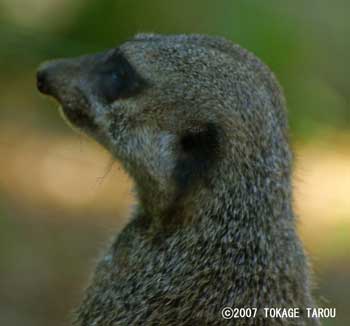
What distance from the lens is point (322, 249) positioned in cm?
789

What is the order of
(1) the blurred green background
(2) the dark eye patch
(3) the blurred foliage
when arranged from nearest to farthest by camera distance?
(2) the dark eye patch < (1) the blurred green background < (3) the blurred foliage

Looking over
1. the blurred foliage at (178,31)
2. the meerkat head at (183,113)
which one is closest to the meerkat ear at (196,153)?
the meerkat head at (183,113)

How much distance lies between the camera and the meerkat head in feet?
11.5

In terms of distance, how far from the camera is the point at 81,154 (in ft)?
26.7

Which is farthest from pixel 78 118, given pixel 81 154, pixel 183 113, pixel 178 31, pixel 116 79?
pixel 81 154

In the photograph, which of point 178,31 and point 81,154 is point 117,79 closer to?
point 178,31

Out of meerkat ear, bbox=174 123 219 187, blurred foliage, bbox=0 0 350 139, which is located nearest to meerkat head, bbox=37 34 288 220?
meerkat ear, bbox=174 123 219 187

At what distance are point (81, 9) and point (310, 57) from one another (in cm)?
206

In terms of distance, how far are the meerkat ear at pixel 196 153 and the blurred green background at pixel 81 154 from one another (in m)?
3.02

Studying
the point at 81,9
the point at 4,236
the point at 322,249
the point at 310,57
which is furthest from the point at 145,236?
the point at 310,57

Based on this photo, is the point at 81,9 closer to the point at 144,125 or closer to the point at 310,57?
the point at 310,57

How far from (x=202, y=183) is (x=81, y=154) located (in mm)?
4636

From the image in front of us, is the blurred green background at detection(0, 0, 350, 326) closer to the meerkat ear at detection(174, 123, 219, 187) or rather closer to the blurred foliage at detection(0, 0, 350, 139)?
the blurred foliage at detection(0, 0, 350, 139)

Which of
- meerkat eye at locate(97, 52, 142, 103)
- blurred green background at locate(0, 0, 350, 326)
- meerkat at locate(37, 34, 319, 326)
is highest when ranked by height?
blurred green background at locate(0, 0, 350, 326)
